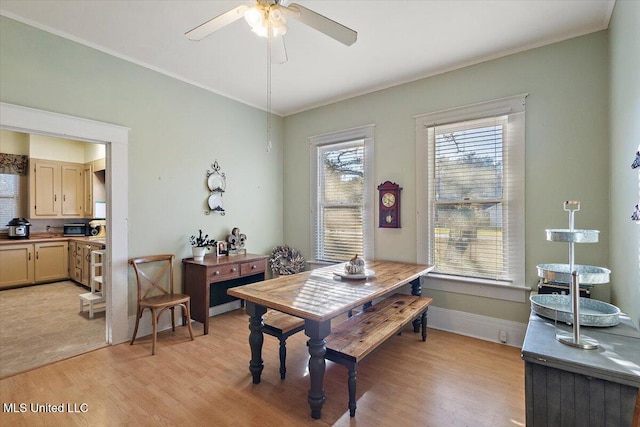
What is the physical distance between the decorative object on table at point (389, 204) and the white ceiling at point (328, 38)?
1303mm

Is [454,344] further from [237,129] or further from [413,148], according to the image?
[237,129]

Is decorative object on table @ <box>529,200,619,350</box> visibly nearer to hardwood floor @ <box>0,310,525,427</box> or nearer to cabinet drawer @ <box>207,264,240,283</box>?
hardwood floor @ <box>0,310,525,427</box>

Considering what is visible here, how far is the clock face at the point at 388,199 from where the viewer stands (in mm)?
3769

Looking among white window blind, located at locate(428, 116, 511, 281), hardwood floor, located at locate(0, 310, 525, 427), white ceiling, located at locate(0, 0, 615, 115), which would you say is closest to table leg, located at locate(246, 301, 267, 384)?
hardwood floor, located at locate(0, 310, 525, 427)

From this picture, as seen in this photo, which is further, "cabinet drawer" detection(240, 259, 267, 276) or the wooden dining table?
"cabinet drawer" detection(240, 259, 267, 276)

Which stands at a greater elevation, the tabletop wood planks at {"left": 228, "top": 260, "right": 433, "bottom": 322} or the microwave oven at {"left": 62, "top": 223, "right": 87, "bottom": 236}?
the microwave oven at {"left": 62, "top": 223, "right": 87, "bottom": 236}

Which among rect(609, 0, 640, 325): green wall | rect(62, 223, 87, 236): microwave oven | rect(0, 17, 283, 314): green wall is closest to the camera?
rect(609, 0, 640, 325): green wall

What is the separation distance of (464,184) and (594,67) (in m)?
1.43

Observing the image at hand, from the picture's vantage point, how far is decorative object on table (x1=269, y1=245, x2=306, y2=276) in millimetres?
4461

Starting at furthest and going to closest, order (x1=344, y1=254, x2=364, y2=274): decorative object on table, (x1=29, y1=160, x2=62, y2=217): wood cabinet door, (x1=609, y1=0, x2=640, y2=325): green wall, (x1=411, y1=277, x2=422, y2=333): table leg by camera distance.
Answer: (x1=29, y1=160, x2=62, y2=217): wood cabinet door
(x1=411, y1=277, x2=422, y2=333): table leg
(x1=344, y1=254, x2=364, y2=274): decorative object on table
(x1=609, y1=0, x2=640, y2=325): green wall

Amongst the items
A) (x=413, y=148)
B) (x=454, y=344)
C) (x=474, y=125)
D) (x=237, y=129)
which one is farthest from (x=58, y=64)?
(x=454, y=344)

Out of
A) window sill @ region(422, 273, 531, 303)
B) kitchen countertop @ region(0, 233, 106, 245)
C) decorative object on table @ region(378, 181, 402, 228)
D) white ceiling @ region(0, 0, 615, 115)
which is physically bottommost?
window sill @ region(422, 273, 531, 303)

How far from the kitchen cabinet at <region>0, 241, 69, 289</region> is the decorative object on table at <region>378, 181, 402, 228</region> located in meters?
6.04

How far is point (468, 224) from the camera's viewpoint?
3.32 m
